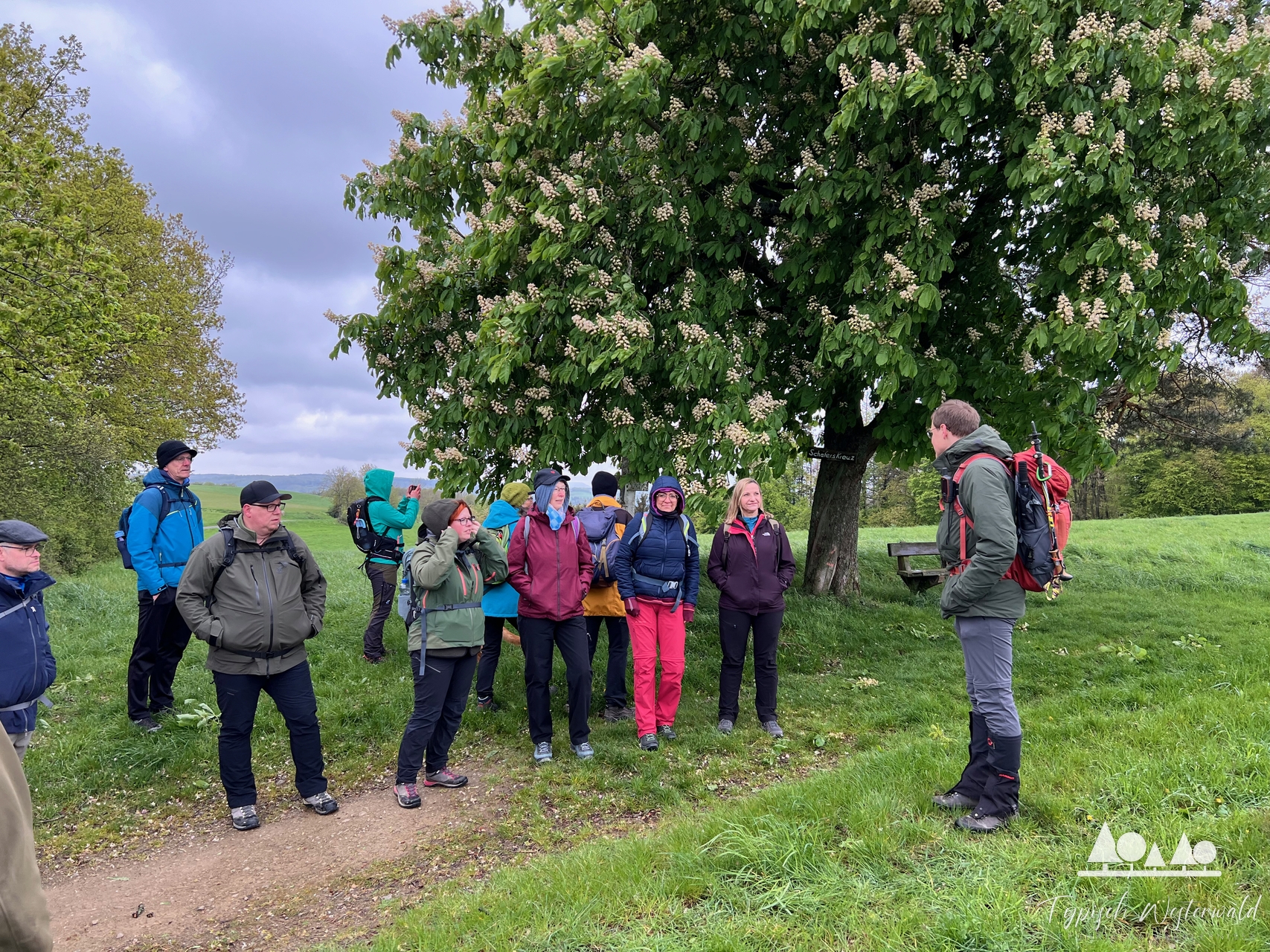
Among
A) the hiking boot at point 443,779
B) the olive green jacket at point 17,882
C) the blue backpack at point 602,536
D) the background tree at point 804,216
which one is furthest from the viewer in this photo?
the blue backpack at point 602,536

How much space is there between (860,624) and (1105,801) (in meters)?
6.86

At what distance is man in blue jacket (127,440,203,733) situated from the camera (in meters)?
6.51

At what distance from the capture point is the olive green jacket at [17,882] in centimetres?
161

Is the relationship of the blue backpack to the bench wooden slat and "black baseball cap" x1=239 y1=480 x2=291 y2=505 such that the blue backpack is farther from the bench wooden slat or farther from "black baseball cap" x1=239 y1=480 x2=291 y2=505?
the bench wooden slat

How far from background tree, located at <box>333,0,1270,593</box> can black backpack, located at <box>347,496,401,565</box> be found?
3.40 feet

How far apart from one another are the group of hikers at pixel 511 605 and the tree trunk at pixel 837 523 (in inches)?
202

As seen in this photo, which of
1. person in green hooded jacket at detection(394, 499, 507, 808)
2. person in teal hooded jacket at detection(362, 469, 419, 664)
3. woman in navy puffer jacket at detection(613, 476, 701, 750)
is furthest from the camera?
person in teal hooded jacket at detection(362, 469, 419, 664)

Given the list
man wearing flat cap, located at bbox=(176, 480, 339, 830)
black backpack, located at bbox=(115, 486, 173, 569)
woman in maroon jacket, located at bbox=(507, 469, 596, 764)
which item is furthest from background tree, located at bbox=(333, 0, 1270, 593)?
black backpack, located at bbox=(115, 486, 173, 569)

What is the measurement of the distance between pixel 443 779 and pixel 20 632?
125 inches

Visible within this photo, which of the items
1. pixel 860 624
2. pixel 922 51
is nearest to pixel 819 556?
pixel 860 624

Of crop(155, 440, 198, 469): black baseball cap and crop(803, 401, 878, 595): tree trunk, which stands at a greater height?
crop(155, 440, 198, 469): black baseball cap

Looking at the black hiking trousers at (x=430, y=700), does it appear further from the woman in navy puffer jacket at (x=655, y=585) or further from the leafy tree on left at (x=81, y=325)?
the leafy tree on left at (x=81, y=325)

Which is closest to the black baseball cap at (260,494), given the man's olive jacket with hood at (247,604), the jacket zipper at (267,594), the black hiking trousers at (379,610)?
the man's olive jacket with hood at (247,604)

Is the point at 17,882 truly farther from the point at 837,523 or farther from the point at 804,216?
the point at 837,523
